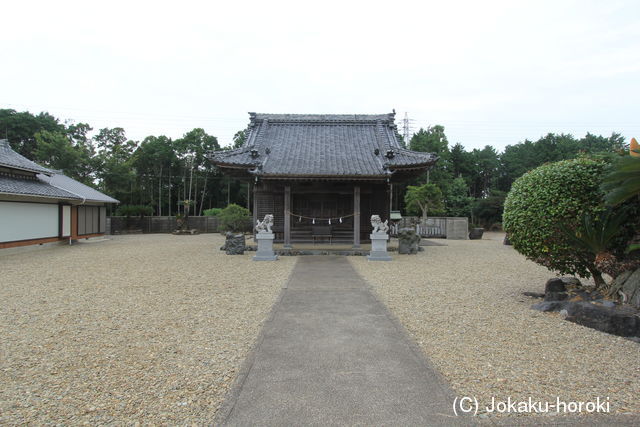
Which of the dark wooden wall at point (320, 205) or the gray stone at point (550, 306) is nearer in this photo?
the gray stone at point (550, 306)

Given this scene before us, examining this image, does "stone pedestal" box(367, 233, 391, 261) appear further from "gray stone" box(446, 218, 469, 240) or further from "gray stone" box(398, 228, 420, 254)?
"gray stone" box(446, 218, 469, 240)

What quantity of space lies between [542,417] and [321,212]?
1233 cm

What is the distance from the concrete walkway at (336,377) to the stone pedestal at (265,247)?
5765 mm

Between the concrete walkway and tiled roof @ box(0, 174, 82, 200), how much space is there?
13.5 m

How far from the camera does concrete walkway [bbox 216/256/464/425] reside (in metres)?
2.50

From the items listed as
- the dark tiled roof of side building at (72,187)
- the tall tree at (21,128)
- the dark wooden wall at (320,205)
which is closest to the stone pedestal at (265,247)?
the dark wooden wall at (320,205)

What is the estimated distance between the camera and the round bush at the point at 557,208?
505 cm

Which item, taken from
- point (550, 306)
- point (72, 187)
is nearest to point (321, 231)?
point (550, 306)

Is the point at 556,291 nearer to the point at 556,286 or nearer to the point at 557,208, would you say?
the point at 556,286

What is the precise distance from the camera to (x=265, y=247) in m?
11.0

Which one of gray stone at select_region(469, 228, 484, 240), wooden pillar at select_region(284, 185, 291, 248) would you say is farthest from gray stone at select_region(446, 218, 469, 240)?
wooden pillar at select_region(284, 185, 291, 248)

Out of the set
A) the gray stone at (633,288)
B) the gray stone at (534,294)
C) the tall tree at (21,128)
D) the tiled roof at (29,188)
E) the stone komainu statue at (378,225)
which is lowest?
the gray stone at (534,294)

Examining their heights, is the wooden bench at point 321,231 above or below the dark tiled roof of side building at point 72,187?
below

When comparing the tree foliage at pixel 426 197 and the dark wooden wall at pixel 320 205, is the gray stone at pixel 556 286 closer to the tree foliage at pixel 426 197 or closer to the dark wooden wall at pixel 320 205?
the dark wooden wall at pixel 320 205
